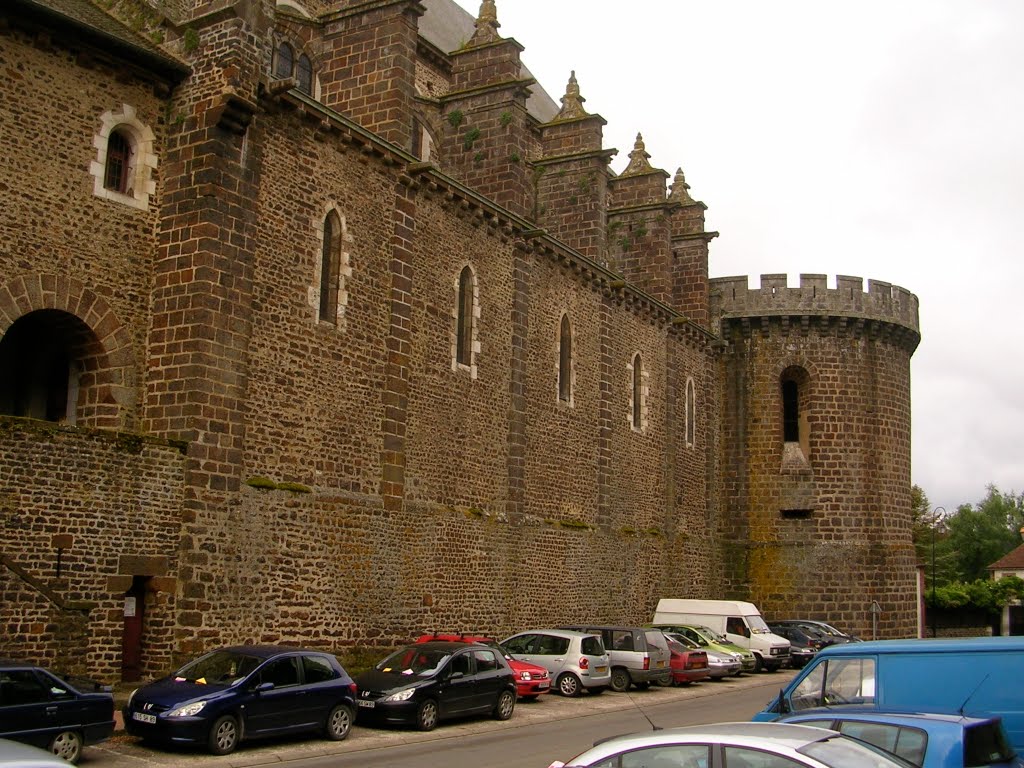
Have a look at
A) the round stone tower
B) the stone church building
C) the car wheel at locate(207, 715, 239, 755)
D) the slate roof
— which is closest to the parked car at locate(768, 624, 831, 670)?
the stone church building

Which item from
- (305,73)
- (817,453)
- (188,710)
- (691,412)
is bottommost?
(188,710)

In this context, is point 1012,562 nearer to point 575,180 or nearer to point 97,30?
point 575,180

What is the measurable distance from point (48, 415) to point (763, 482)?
26462mm

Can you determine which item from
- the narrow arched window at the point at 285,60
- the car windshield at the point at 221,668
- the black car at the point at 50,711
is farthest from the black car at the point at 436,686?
the narrow arched window at the point at 285,60

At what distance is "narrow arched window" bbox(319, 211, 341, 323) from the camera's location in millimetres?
21328

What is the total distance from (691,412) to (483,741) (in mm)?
23671

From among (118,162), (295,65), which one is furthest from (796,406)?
(118,162)

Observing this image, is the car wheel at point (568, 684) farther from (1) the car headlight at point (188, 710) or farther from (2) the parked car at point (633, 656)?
(1) the car headlight at point (188, 710)

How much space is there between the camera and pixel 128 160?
18.9 m

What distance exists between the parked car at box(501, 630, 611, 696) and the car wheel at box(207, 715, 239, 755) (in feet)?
28.0

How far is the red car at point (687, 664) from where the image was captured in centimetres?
2473

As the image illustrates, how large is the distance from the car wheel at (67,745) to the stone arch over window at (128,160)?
9.13m

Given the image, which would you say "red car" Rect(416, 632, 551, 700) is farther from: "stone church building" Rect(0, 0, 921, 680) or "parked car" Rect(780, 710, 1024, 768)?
"parked car" Rect(780, 710, 1024, 768)

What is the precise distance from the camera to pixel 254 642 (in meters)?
18.6
